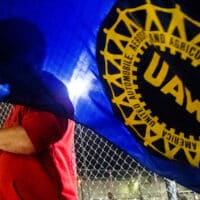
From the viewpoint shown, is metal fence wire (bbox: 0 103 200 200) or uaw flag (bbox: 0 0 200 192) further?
metal fence wire (bbox: 0 103 200 200)

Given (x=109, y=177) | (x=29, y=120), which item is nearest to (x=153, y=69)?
(x=29, y=120)

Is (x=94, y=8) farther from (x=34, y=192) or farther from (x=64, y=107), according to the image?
(x=34, y=192)

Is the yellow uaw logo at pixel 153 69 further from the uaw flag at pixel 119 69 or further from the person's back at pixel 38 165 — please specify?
the person's back at pixel 38 165

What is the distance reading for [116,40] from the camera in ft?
6.97

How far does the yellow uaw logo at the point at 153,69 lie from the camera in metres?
2.05

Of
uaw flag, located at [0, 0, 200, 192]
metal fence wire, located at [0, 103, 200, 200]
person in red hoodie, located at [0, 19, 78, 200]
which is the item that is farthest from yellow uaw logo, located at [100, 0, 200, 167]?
metal fence wire, located at [0, 103, 200, 200]

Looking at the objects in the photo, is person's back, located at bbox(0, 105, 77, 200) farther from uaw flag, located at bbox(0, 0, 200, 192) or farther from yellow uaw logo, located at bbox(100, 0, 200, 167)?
yellow uaw logo, located at bbox(100, 0, 200, 167)

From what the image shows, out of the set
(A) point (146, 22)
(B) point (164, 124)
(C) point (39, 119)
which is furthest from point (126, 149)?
(A) point (146, 22)

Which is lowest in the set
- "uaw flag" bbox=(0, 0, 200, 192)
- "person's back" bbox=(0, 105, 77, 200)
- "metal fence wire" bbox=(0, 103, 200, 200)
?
"metal fence wire" bbox=(0, 103, 200, 200)

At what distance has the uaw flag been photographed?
2062 millimetres

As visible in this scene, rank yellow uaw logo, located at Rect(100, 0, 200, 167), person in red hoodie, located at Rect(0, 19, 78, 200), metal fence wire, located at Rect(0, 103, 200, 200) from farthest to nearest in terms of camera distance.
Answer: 1. metal fence wire, located at Rect(0, 103, 200, 200)
2. person in red hoodie, located at Rect(0, 19, 78, 200)
3. yellow uaw logo, located at Rect(100, 0, 200, 167)

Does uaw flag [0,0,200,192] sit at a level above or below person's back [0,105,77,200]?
above

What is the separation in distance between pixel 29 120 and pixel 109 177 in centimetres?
310

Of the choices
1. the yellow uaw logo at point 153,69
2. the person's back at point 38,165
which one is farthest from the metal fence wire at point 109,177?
the yellow uaw logo at point 153,69
